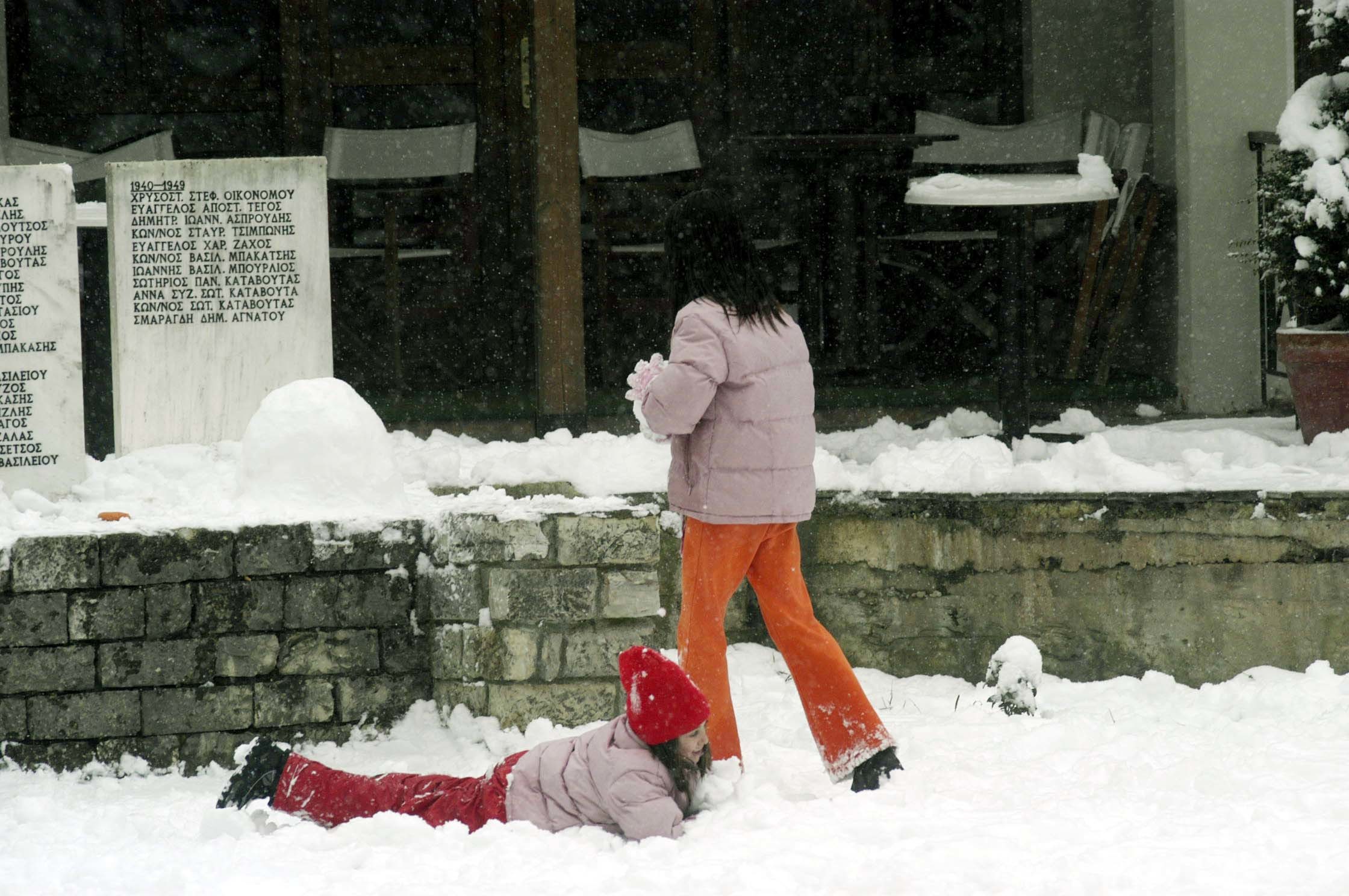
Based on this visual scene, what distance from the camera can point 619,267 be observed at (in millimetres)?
8641

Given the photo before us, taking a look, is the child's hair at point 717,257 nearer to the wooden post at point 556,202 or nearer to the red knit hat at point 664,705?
the red knit hat at point 664,705

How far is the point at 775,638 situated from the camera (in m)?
3.79

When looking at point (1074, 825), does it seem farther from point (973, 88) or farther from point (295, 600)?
point (973, 88)

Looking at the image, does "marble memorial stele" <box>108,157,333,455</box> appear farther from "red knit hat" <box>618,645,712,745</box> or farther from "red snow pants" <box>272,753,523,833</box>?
"red knit hat" <box>618,645,712,745</box>

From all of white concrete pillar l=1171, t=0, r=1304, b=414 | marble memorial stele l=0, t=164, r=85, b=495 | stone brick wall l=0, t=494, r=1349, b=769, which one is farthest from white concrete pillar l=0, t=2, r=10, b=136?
white concrete pillar l=1171, t=0, r=1304, b=414

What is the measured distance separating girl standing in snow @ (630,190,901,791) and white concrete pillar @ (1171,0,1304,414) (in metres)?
4.47

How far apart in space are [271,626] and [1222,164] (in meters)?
5.61

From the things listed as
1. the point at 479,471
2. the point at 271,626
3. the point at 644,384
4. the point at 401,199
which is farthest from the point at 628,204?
the point at 644,384

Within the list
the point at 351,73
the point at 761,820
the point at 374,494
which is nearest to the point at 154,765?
the point at 374,494

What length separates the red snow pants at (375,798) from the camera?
11.7 feet

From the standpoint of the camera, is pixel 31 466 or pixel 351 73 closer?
pixel 31 466

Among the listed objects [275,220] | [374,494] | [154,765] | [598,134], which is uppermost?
[598,134]

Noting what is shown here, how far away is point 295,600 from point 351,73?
201 inches

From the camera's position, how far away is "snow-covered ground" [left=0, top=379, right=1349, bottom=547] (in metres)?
4.57
